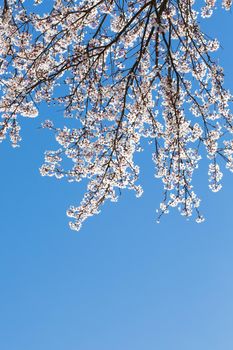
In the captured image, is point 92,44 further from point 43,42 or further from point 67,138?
point 67,138

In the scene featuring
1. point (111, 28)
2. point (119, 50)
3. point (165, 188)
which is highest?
point (111, 28)

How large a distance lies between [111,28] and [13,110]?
2.00m

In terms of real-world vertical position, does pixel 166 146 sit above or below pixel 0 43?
below

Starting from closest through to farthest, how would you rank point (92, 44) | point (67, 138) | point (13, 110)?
point (92, 44) → point (13, 110) → point (67, 138)

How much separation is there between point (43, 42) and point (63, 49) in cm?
32

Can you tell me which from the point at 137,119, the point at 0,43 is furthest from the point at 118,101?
the point at 0,43

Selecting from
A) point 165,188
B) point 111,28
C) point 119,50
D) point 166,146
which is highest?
point 111,28

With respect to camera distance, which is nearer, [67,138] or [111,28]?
[111,28]

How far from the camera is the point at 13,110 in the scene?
784 cm

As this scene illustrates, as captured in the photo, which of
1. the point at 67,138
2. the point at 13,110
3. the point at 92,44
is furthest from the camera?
the point at 67,138

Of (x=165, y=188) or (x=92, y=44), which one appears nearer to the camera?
(x=92, y=44)

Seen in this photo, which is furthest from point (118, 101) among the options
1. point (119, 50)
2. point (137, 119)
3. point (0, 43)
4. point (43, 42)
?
point (0, 43)

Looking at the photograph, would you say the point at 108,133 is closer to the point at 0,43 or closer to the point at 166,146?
the point at 166,146

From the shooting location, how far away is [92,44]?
289 inches
